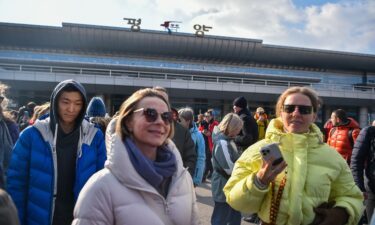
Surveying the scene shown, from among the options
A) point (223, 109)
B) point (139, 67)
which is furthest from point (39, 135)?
point (139, 67)

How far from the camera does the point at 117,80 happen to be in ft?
75.9

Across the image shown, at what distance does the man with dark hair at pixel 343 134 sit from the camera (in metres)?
7.13

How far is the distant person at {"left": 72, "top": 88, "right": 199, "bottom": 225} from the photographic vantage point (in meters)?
1.85

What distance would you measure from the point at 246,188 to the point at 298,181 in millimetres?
386

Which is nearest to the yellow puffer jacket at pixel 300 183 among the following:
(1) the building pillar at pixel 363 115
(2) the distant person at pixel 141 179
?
(2) the distant person at pixel 141 179

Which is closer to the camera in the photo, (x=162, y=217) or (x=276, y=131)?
(x=162, y=217)

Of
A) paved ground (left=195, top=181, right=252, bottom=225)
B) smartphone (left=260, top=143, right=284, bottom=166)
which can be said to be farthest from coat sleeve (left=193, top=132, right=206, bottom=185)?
smartphone (left=260, top=143, right=284, bottom=166)

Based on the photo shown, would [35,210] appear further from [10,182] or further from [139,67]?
[139,67]

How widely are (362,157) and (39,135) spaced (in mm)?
3751

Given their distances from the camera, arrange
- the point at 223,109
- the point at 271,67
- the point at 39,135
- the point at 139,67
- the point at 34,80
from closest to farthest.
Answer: the point at 39,135, the point at 34,80, the point at 223,109, the point at 139,67, the point at 271,67

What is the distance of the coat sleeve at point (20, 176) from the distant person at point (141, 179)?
122 cm

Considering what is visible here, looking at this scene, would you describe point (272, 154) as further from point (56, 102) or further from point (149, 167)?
point (56, 102)

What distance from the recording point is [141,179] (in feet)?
6.31

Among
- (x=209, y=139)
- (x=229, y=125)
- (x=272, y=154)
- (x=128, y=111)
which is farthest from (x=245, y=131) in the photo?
(x=128, y=111)
